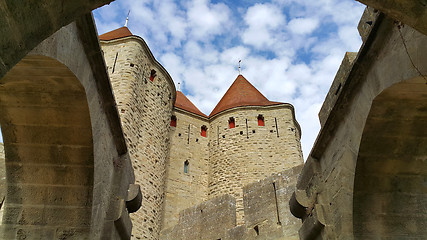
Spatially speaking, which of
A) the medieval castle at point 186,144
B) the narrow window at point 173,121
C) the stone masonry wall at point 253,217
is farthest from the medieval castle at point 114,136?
the narrow window at point 173,121

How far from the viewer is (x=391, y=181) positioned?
157 inches

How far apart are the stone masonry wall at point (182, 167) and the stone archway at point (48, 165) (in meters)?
9.67

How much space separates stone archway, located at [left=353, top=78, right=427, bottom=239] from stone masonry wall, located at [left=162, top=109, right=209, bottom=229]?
10.3m

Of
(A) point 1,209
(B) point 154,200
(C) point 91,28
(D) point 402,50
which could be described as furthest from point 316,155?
(B) point 154,200

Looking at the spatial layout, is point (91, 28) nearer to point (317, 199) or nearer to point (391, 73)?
point (391, 73)

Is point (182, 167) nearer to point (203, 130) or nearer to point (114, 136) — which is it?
point (203, 130)

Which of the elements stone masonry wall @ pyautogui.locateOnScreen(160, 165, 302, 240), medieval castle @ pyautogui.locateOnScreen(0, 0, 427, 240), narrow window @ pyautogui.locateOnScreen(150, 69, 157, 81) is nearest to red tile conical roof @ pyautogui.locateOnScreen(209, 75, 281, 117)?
narrow window @ pyautogui.locateOnScreen(150, 69, 157, 81)

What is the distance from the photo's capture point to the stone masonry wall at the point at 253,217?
9.57 meters

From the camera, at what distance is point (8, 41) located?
149 cm

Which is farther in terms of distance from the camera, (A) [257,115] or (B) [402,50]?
(A) [257,115]

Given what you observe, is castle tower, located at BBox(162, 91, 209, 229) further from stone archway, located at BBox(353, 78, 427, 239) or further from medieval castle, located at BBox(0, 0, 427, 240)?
stone archway, located at BBox(353, 78, 427, 239)

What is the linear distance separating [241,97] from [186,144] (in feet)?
14.1

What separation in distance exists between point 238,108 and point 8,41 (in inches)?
631

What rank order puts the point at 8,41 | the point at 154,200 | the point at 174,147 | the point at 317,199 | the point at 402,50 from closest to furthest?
the point at 8,41, the point at 402,50, the point at 317,199, the point at 154,200, the point at 174,147
